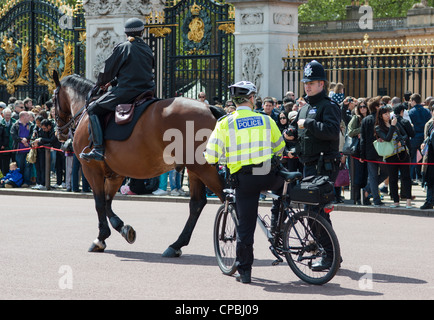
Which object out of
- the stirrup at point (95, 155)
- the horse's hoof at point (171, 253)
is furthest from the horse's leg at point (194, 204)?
the stirrup at point (95, 155)

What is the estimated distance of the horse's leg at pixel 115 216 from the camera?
9.72 meters

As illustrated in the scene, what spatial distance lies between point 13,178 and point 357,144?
7.46 metres

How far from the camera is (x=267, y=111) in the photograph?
16.0 m

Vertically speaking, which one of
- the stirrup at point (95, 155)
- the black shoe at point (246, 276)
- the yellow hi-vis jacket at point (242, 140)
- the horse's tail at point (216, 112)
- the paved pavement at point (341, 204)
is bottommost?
the paved pavement at point (341, 204)

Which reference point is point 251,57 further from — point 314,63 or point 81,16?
point 314,63

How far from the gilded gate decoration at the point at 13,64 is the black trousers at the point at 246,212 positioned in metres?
17.9

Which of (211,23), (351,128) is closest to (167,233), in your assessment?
(351,128)

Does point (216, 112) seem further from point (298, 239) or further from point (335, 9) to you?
point (335, 9)

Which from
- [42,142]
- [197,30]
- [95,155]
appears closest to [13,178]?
[42,142]

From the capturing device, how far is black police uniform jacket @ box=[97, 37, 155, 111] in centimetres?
995

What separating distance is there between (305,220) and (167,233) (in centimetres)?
379

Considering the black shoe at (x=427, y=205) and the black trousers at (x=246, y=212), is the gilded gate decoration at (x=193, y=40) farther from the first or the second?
the black trousers at (x=246, y=212)

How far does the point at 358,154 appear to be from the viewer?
15180 mm

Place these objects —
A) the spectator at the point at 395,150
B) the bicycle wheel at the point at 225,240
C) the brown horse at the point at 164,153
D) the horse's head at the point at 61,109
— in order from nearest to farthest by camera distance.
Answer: the bicycle wheel at the point at 225,240 → the brown horse at the point at 164,153 → the horse's head at the point at 61,109 → the spectator at the point at 395,150
